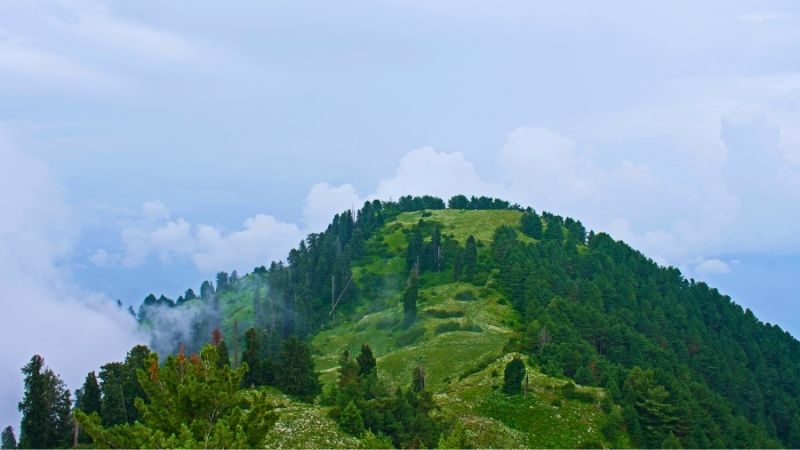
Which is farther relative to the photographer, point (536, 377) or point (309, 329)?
point (309, 329)

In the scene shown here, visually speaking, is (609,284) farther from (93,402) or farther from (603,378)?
(93,402)

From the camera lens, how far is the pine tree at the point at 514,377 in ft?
311

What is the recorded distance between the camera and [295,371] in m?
91.3

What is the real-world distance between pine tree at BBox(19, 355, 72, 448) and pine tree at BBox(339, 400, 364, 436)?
31.0 meters

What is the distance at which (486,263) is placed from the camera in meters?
188

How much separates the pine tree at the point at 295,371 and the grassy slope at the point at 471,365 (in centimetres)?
1756

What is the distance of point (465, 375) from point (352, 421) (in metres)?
41.6

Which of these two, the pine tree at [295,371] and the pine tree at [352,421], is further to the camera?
the pine tree at [295,371]

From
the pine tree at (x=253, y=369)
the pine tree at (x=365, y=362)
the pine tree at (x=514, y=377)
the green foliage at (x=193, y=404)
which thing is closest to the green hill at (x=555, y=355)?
the pine tree at (x=514, y=377)

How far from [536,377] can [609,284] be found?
90.6 meters

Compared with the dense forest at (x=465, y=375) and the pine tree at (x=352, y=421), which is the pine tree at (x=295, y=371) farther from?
the pine tree at (x=352, y=421)

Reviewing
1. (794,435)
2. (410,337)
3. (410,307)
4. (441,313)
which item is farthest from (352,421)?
(794,435)

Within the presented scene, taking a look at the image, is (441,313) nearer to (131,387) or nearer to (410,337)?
(410,337)

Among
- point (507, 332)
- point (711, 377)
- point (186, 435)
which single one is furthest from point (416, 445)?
point (711, 377)
